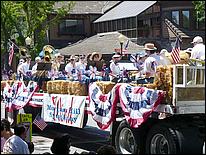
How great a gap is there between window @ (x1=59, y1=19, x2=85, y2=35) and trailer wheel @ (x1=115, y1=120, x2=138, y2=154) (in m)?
40.2

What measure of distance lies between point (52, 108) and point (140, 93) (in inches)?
143

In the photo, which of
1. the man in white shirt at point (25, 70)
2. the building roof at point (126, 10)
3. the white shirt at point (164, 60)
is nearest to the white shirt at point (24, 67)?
the man in white shirt at point (25, 70)

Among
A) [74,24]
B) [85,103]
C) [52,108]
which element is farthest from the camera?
[74,24]

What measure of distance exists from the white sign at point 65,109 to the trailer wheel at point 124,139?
1.32 metres

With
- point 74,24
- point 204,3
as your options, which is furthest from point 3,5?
point 74,24

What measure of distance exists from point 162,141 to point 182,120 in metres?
0.52

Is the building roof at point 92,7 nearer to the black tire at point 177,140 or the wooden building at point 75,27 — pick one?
the wooden building at point 75,27

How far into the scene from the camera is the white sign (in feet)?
36.7

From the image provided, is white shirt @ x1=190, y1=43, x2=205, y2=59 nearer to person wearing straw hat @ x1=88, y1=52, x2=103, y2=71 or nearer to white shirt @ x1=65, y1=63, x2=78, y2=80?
white shirt @ x1=65, y1=63, x2=78, y2=80

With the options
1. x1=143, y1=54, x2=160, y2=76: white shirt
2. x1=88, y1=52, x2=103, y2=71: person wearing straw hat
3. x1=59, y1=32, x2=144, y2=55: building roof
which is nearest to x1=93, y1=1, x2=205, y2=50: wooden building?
x1=59, y1=32, x2=144, y2=55: building roof

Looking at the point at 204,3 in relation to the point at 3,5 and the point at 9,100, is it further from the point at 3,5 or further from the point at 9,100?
the point at 9,100

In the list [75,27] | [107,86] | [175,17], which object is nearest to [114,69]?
[107,86]

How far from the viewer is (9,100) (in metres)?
14.8

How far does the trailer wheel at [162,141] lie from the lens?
866cm
